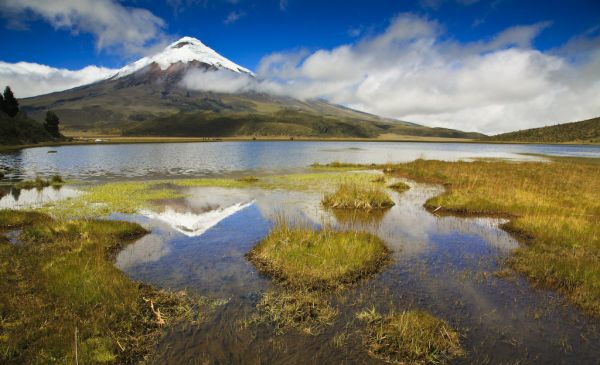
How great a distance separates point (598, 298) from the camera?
1154cm

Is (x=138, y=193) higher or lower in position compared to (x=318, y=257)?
lower

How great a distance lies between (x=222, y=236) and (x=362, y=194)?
42.0 ft

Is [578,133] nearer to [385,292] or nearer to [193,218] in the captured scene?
[193,218]

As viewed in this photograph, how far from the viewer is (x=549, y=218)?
2044 centimetres

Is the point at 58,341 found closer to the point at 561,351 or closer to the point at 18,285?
the point at 18,285

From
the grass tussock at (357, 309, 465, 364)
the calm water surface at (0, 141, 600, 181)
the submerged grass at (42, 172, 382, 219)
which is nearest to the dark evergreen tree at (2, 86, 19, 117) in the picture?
the calm water surface at (0, 141, 600, 181)

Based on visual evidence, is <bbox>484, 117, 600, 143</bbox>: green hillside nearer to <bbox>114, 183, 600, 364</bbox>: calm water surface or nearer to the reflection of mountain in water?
<bbox>114, 183, 600, 364</bbox>: calm water surface

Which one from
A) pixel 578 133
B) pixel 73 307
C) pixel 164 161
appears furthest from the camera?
pixel 578 133

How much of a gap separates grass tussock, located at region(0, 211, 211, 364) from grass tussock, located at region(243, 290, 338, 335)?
230 centimetres

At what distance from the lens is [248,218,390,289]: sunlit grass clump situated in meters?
13.2

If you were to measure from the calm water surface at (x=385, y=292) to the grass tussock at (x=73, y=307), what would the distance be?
100 cm

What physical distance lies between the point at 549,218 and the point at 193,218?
22.8 m

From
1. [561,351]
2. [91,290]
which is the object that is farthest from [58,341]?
[561,351]

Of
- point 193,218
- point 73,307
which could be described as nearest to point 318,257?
point 73,307
